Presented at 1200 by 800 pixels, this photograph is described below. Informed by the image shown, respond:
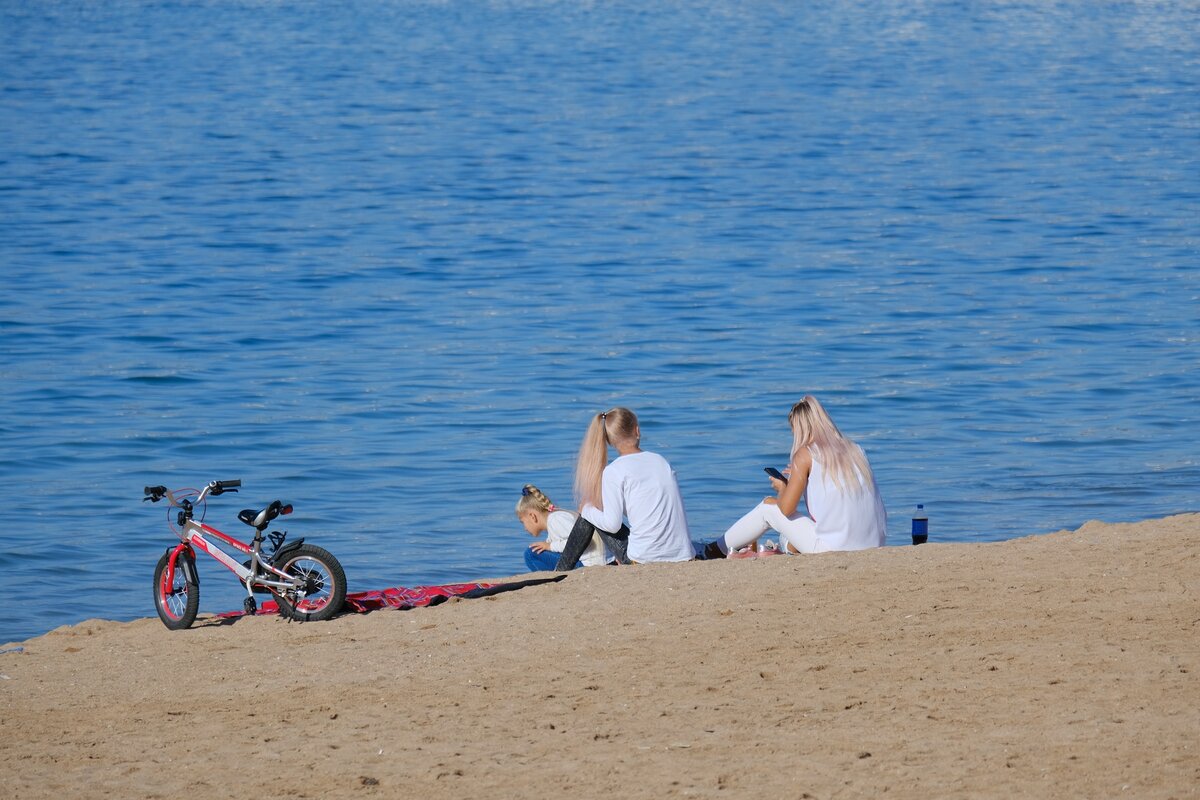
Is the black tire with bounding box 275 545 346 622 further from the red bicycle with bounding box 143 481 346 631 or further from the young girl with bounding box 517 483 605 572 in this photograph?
the young girl with bounding box 517 483 605 572

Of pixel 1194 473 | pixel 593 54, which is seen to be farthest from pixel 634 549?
pixel 593 54

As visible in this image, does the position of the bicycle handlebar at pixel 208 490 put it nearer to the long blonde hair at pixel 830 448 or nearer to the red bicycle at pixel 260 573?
the red bicycle at pixel 260 573

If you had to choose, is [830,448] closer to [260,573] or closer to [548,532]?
[548,532]

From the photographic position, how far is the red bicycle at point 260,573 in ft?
28.0

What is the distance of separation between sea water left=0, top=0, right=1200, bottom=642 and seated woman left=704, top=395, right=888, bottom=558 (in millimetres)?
2470

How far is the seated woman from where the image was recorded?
9211 mm

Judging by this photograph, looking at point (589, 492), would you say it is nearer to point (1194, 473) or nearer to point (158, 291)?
point (1194, 473)

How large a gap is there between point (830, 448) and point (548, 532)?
1.93 meters

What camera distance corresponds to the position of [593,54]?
5038 cm

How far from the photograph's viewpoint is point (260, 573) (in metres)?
8.70

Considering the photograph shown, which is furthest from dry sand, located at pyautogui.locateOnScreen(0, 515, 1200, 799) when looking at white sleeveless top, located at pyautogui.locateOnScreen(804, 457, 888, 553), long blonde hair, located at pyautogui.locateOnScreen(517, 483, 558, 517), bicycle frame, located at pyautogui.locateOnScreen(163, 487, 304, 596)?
long blonde hair, located at pyautogui.locateOnScreen(517, 483, 558, 517)

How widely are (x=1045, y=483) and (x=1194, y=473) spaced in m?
1.20

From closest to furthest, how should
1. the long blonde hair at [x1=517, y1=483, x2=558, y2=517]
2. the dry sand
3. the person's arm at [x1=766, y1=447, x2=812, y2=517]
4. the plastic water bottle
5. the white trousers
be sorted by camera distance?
1. the dry sand
2. the person's arm at [x1=766, y1=447, x2=812, y2=517]
3. the white trousers
4. the plastic water bottle
5. the long blonde hair at [x1=517, y1=483, x2=558, y2=517]

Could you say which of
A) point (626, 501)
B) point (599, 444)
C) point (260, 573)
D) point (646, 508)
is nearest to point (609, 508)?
point (626, 501)
